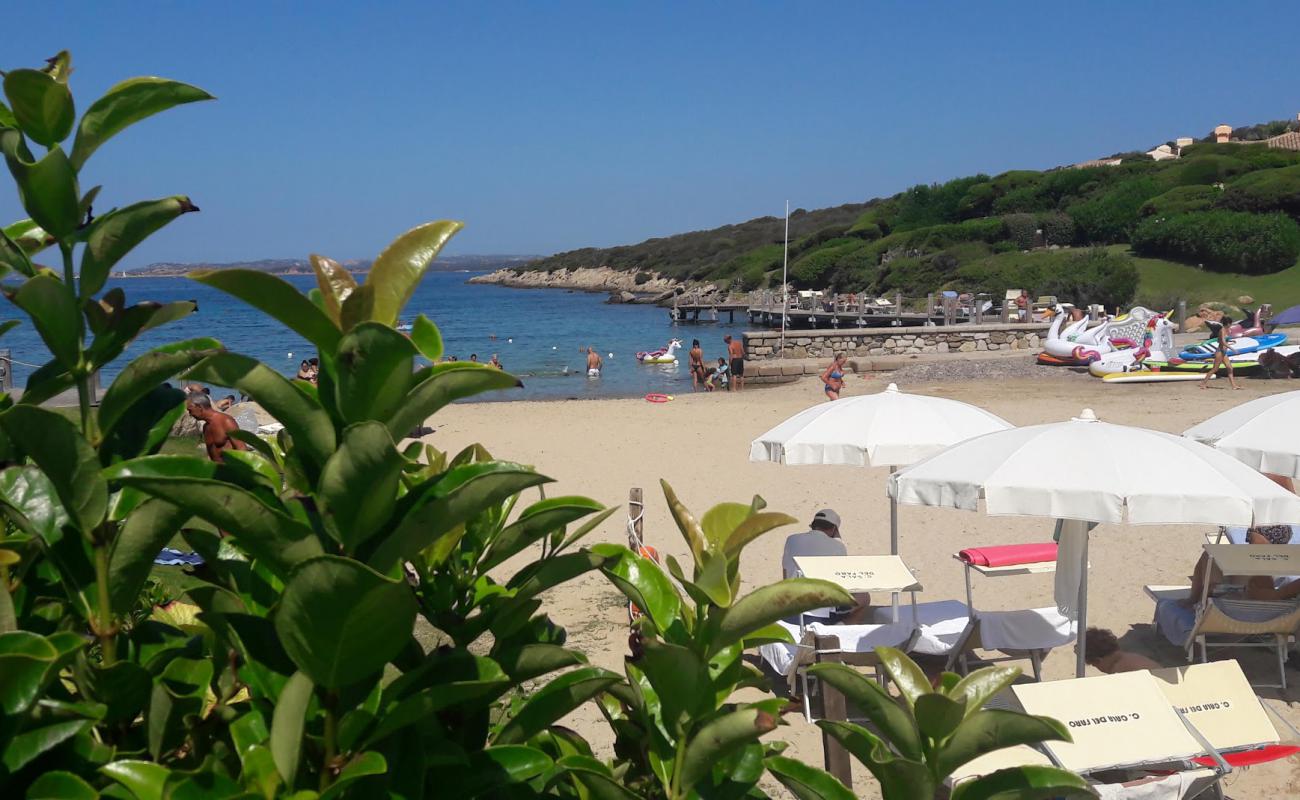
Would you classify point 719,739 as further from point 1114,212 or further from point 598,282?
point 598,282

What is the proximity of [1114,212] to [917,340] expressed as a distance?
26.3 meters

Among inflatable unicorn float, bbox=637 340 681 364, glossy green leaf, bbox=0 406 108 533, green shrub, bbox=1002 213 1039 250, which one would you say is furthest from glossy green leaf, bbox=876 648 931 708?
green shrub, bbox=1002 213 1039 250

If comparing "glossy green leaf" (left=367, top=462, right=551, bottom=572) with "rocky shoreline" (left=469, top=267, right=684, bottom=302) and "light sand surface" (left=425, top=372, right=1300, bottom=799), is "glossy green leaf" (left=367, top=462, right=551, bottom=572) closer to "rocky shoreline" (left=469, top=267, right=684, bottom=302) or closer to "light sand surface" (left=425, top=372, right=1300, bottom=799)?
"light sand surface" (left=425, top=372, right=1300, bottom=799)

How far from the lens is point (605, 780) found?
1.49m

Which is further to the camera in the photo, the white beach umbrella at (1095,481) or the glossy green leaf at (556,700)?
the white beach umbrella at (1095,481)

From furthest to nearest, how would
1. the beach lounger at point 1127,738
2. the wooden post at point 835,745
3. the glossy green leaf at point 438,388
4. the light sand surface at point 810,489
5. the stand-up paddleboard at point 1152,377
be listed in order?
the stand-up paddleboard at point 1152,377 < the light sand surface at point 810,489 < the beach lounger at point 1127,738 < the wooden post at point 835,745 < the glossy green leaf at point 438,388

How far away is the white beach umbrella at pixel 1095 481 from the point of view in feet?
15.8

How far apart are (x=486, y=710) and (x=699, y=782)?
35 centimetres

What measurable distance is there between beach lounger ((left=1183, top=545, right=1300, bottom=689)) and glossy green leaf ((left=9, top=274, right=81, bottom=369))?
239 inches

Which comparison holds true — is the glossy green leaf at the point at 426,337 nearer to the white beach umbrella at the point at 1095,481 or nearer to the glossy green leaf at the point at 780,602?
the glossy green leaf at the point at 780,602

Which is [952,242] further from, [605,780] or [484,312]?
[605,780]

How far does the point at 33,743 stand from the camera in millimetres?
1265

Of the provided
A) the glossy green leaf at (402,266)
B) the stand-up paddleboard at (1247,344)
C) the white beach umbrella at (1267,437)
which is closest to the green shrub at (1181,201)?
the stand-up paddleboard at (1247,344)

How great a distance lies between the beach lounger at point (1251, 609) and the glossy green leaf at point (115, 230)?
19.8ft
